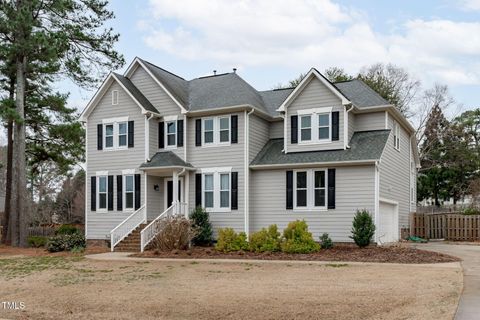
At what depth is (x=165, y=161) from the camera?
2352 cm

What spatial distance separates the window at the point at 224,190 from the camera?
23.3 m

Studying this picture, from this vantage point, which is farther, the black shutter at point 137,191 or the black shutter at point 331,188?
the black shutter at point 137,191

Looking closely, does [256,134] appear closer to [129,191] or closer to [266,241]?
[266,241]

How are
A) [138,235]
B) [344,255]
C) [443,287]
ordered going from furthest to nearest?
[138,235]
[344,255]
[443,287]

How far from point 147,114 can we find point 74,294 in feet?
44.9

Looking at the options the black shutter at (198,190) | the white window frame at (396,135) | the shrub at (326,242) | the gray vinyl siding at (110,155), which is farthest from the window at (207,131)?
the white window frame at (396,135)

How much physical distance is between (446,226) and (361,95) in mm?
8966

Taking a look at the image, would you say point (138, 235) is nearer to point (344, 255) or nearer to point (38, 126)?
point (344, 255)

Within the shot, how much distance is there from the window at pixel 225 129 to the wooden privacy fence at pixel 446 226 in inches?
448

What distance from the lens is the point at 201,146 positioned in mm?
23953

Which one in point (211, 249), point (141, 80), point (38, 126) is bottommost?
point (211, 249)

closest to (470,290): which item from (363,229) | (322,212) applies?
(363,229)

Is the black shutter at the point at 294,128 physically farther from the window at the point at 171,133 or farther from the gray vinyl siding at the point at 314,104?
the window at the point at 171,133

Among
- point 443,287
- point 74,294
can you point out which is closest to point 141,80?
point 74,294
